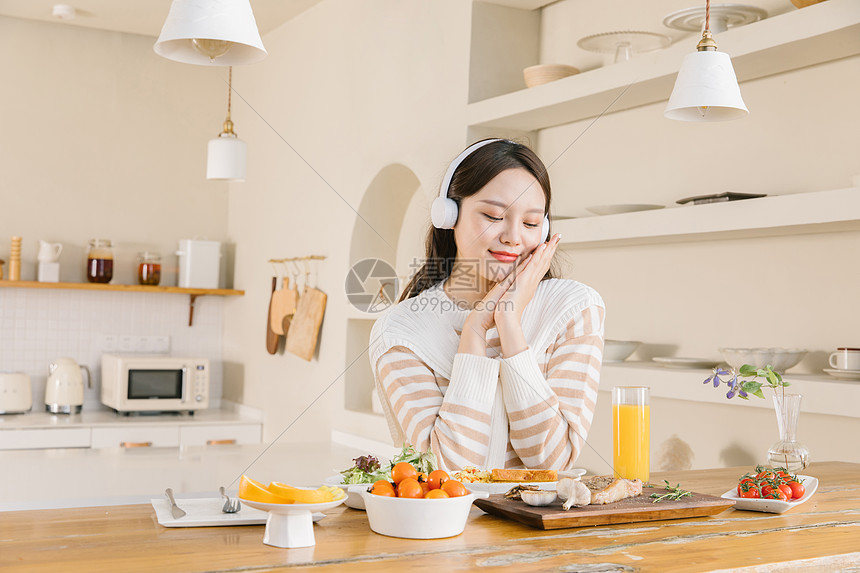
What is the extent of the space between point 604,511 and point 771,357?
116 centimetres

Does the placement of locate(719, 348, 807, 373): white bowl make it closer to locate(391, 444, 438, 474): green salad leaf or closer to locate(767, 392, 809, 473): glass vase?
locate(767, 392, 809, 473): glass vase

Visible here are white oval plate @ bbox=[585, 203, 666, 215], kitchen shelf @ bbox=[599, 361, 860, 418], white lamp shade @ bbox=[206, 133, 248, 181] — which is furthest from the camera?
white lamp shade @ bbox=[206, 133, 248, 181]

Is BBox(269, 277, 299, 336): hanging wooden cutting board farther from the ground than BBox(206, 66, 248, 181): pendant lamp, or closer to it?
closer to it

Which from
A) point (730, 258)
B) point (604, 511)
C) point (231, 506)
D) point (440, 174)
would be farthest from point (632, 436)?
point (440, 174)

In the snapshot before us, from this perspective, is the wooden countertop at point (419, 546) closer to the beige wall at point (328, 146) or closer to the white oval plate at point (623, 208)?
the white oval plate at point (623, 208)

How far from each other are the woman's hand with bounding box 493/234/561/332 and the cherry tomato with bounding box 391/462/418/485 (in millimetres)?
529

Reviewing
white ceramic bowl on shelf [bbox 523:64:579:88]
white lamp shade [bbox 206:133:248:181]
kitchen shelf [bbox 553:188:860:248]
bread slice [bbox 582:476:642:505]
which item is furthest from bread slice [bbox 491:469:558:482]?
white lamp shade [bbox 206:133:248:181]

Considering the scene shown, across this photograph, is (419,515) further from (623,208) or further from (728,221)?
(623,208)

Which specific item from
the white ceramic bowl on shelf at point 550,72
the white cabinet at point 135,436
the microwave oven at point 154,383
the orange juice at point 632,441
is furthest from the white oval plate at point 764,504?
the microwave oven at point 154,383

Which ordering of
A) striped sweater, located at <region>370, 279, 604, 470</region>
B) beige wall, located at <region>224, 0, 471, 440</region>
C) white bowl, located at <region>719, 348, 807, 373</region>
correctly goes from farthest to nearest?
1. beige wall, located at <region>224, 0, 471, 440</region>
2. white bowl, located at <region>719, 348, 807, 373</region>
3. striped sweater, located at <region>370, 279, 604, 470</region>

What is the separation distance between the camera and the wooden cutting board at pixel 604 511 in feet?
3.64

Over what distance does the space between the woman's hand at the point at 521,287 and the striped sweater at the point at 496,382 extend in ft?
0.13

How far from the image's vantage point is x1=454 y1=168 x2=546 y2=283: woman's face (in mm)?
1621

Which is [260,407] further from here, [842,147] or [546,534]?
[546,534]
